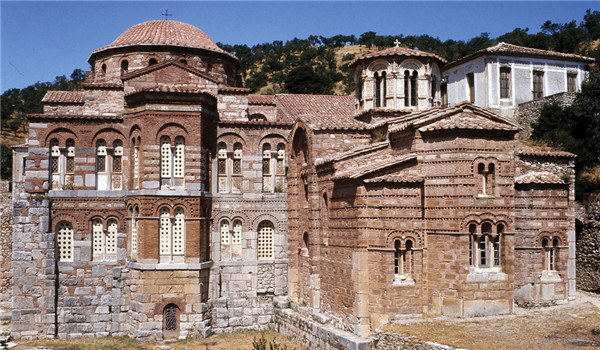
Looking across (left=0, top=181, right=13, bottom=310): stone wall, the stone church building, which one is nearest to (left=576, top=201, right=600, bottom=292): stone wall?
the stone church building

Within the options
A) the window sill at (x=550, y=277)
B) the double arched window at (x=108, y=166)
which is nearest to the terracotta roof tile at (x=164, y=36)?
the double arched window at (x=108, y=166)

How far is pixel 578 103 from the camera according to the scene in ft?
82.5

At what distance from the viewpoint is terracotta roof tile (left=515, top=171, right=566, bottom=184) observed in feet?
57.8

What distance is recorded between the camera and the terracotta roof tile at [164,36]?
23.8m

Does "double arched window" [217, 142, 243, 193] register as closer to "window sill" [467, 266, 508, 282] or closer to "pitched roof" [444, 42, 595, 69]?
"window sill" [467, 266, 508, 282]

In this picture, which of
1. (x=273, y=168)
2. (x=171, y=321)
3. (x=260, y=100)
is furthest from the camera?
(x=260, y=100)

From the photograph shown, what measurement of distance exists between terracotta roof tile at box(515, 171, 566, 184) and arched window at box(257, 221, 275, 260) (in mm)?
8793

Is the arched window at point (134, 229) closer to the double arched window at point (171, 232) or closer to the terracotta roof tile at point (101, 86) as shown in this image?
the double arched window at point (171, 232)

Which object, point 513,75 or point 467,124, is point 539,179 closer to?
point 467,124

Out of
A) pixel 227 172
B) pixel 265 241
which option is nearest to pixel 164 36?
pixel 227 172

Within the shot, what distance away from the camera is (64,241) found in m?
20.5

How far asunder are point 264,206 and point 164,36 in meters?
8.15

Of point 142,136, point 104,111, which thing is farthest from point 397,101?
point 104,111

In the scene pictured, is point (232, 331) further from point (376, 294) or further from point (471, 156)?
point (471, 156)
